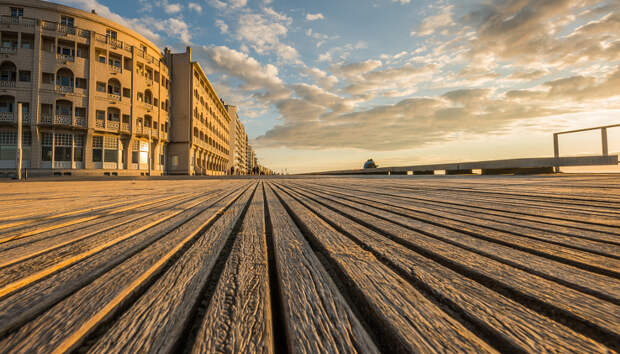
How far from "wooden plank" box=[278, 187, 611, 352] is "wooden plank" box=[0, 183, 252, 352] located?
2.98 ft

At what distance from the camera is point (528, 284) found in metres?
0.83

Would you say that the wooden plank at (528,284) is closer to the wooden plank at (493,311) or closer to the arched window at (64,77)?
the wooden plank at (493,311)

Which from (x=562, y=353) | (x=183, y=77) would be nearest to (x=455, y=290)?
(x=562, y=353)

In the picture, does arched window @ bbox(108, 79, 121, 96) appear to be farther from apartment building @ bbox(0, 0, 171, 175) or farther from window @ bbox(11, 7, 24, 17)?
window @ bbox(11, 7, 24, 17)

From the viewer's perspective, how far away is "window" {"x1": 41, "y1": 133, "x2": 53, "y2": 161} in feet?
81.1

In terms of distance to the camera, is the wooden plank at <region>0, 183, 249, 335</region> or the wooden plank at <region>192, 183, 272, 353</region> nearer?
the wooden plank at <region>192, 183, 272, 353</region>

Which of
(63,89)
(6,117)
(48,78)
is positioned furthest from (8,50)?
(6,117)

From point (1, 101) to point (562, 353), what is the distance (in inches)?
1542

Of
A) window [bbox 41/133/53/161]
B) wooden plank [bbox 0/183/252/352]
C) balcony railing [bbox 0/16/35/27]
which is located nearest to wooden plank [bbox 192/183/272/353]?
wooden plank [bbox 0/183/252/352]

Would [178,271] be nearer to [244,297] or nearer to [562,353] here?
[244,297]

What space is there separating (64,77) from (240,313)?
36.8m

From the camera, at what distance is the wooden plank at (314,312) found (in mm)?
566

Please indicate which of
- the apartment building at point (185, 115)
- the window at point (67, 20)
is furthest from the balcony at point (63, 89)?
the apartment building at point (185, 115)

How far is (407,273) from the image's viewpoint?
93cm
